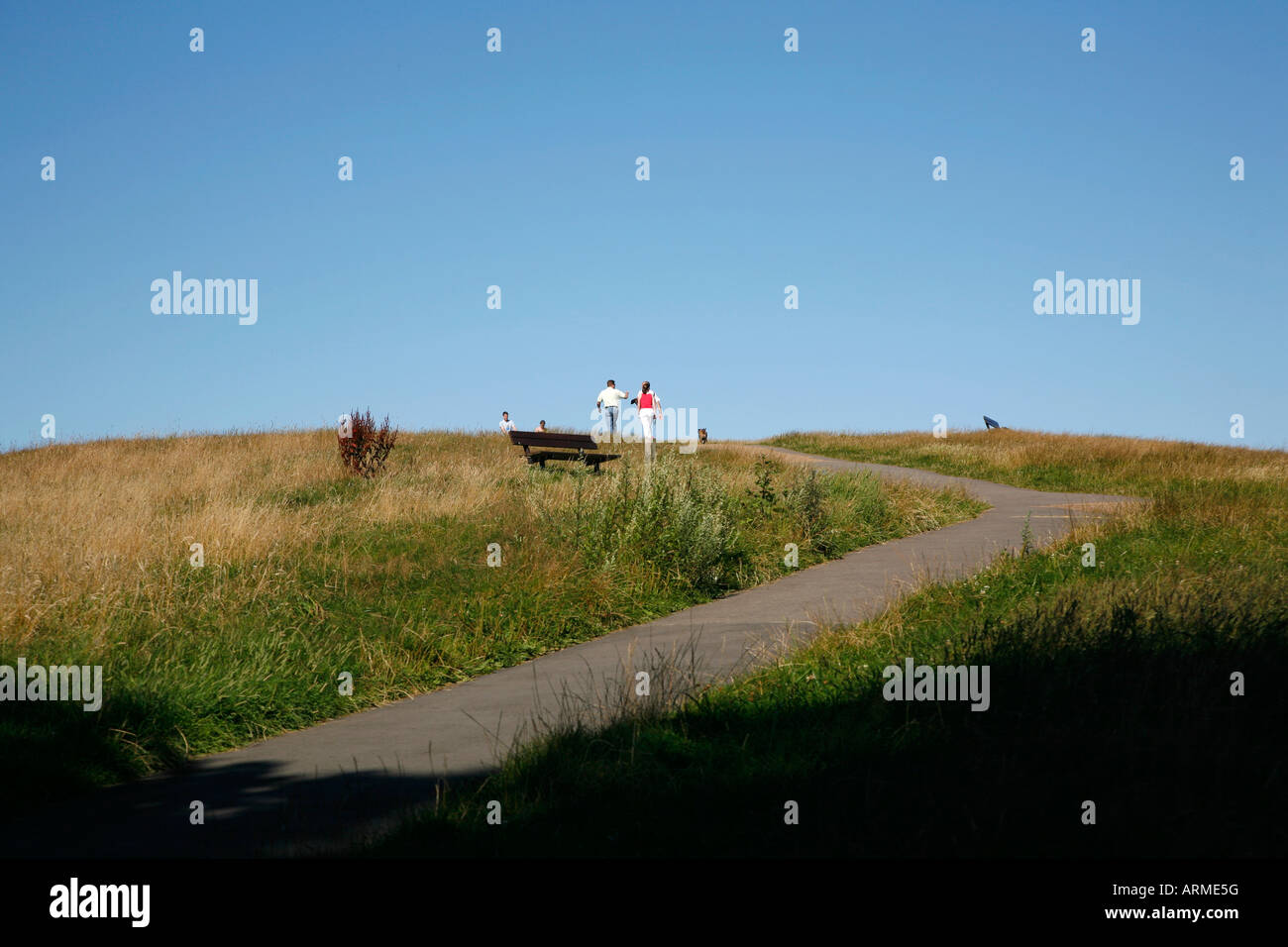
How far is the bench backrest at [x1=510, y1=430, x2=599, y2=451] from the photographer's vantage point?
62.9 feet

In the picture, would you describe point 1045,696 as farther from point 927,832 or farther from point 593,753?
point 593,753

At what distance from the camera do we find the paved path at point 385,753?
446 centimetres

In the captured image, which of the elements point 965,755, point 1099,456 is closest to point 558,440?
point 965,755

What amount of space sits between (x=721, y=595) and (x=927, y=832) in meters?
7.11

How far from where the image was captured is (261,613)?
8.01 m

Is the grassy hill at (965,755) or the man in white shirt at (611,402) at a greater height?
the man in white shirt at (611,402)

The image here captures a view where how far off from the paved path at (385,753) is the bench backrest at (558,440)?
9260mm

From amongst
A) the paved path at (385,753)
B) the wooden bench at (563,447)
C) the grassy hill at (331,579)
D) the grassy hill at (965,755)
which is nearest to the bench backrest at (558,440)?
the wooden bench at (563,447)

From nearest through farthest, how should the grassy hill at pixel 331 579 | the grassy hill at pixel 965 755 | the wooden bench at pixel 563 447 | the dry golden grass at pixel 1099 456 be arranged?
the grassy hill at pixel 965 755
the grassy hill at pixel 331 579
the wooden bench at pixel 563 447
the dry golden grass at pixel 1099 456

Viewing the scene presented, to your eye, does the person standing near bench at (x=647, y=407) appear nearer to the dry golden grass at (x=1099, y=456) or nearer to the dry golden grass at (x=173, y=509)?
the dry golden grass at (x=173, y=509)

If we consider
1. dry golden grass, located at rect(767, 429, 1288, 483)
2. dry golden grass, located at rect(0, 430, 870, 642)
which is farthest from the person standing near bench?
dry golden grass, located at rect(767, 429, 1288, 483)

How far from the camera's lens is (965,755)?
4480 mm

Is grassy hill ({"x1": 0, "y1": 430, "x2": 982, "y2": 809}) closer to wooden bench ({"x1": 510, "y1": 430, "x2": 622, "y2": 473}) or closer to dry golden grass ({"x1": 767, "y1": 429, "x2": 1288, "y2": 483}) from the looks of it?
wooden bench ({"x1": 510, "y1": 430, "x2": 622, "y2": 473})
